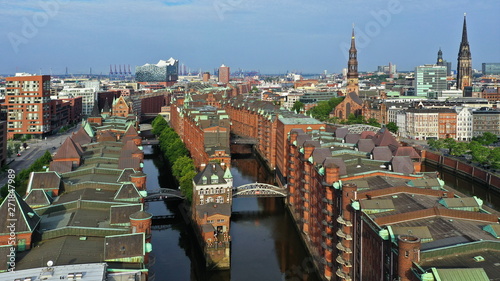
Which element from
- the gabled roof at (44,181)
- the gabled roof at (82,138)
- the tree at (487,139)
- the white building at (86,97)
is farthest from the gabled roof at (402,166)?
the white building at (86,97)

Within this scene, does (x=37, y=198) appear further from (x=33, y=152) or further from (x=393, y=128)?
(x=393, y=128)

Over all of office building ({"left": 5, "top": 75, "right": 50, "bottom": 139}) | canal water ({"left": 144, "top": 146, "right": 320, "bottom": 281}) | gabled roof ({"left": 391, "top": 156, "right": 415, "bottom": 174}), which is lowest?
→ canal water ({"left": 144, "top": 146, "right": 320, "bottom": 281})

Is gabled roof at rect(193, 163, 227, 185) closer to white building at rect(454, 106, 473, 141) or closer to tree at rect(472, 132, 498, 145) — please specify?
tree at rect(472, 132, 498, 145)

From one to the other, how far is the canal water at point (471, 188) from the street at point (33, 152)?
6653 centimetres

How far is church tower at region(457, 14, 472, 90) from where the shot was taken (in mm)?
179875

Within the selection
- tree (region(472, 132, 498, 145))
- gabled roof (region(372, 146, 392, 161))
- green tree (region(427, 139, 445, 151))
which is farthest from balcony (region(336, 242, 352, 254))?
tree (region(472, 132, 498, 145))

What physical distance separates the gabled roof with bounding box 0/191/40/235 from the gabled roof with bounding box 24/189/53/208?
6.81 m

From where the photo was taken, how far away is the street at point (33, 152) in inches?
3391

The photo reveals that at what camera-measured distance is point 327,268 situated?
142 feet

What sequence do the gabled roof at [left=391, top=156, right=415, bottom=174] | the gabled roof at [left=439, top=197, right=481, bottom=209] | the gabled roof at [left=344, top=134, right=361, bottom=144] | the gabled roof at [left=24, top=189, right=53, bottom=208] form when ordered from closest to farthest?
the gabled roof at [left=439, top=197, right=481, bottom=209] < the gabled roof at [left=24, top=189, right=53, bottom=208] < the gabled roof at [left=391, top=156, right=415, bottom=174] < the gabled roof at [left=344, top=134, right=361, bottom=144]

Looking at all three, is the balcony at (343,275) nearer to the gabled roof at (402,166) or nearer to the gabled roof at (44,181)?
the gabled roof at (402,166)

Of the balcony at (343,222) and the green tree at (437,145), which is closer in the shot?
the balcony at (343,222)

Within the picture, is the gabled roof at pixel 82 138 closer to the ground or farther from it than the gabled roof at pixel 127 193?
farther from it

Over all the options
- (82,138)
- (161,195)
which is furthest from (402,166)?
(82,138)
